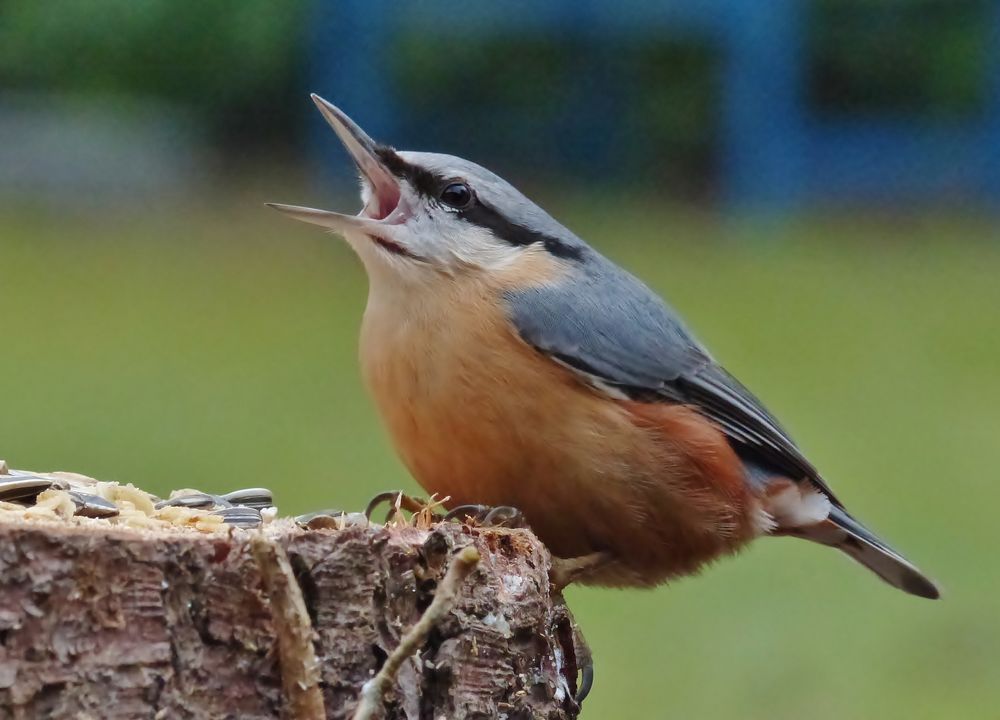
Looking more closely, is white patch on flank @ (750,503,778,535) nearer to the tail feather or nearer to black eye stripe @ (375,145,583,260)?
the tail feather

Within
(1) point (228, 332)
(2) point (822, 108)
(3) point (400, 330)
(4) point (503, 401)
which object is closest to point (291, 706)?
(4) point (503, 401)

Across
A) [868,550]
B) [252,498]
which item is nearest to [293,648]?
[252,498]

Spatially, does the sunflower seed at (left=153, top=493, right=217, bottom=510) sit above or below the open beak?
below

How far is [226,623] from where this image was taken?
2.19 metres

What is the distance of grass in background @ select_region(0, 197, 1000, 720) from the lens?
5.84 meters

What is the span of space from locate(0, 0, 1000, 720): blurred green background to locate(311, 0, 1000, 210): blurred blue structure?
263mm

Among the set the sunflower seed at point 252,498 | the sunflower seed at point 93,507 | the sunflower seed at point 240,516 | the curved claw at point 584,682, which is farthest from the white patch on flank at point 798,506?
the sunflower seed at point 93,507

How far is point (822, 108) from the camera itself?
13266 millimetres

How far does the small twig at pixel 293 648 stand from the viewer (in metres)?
2.17

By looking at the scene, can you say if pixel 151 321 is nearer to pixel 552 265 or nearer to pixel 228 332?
pixel 228 332

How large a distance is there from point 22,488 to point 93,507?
0.64 ft

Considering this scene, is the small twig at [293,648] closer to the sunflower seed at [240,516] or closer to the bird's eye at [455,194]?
the sunflower seed at [240,516]

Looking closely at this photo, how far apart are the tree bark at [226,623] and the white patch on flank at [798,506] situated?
66.4 inches

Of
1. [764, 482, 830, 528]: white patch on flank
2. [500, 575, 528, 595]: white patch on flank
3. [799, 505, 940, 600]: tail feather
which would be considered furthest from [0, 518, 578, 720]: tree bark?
[799, 505, 940, 600]: tail feather
